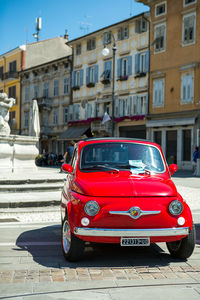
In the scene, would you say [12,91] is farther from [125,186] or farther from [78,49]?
[125,186]

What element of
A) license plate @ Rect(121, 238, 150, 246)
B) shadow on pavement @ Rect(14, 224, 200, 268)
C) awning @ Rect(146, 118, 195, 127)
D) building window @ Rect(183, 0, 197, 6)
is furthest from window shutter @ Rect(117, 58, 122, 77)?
license plate @ Rect(121, 238, 150, 246)

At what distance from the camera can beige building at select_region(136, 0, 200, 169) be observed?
31.8 metres

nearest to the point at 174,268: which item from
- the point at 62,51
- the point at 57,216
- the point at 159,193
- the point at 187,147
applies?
the point at 159,193

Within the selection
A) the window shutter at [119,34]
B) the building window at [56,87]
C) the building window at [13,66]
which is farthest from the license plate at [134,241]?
the building window at [13,66]

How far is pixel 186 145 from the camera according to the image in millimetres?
32750

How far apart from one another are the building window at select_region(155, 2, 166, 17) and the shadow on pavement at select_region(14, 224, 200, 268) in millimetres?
30329

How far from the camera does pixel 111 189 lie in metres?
5.51

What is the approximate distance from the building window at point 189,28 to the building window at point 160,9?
2.63 m

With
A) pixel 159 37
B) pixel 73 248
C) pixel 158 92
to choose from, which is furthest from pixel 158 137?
pixel 73 248

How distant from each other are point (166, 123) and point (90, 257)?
93.6ft

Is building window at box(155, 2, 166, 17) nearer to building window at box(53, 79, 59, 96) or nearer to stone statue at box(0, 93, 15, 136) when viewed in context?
building window at box(53, 79, 59, 96)

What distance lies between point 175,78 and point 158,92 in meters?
2.03

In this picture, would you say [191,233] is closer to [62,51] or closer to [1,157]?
[1,157]

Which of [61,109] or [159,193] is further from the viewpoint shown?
[61,109]
